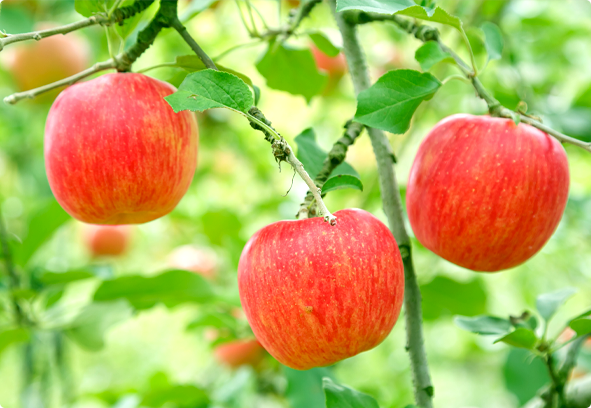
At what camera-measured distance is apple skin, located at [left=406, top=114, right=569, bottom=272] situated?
0.55 m

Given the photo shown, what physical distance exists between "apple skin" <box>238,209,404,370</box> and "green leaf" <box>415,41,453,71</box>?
19 cm

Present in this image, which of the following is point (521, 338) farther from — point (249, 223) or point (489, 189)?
point (249, 223)

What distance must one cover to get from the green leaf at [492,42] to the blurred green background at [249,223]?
192 mm

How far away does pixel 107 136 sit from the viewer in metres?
0.53

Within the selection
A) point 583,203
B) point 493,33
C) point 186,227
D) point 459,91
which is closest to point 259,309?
point 493,33

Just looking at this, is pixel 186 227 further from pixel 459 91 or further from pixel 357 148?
pixel 459 91

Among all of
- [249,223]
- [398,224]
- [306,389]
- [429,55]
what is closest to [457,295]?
[306,389]

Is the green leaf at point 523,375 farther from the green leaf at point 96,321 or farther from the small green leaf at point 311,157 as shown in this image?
the green leaf at point 96,321

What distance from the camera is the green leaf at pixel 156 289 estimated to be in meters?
0.95

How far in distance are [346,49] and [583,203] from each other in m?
0.90

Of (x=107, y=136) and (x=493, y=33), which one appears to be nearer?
(x=107, y=136)

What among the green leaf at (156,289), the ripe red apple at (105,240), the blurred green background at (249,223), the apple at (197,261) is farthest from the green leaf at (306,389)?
the ripe red apple at (105,240)

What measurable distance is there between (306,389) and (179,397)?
291 mm

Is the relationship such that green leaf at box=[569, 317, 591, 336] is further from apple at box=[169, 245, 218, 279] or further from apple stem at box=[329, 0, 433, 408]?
apple at box=[169, 245, 218, 279]
